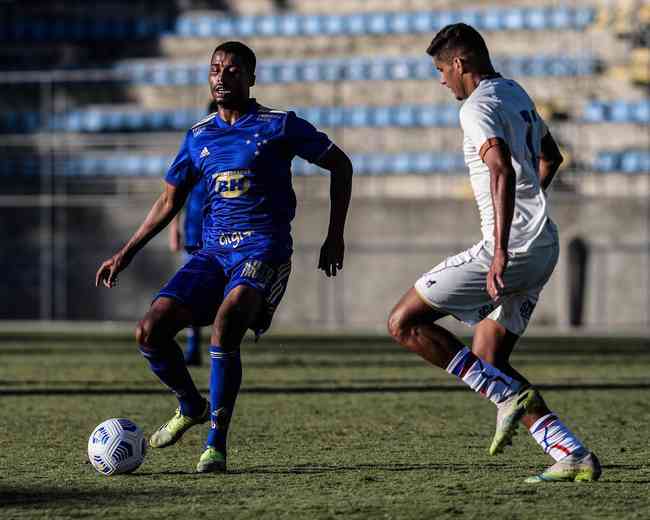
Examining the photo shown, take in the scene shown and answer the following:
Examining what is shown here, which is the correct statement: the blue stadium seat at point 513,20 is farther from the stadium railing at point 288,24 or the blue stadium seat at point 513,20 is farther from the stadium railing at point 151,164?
the stadium railing at point 151,164

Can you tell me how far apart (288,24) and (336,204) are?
66.7 feet

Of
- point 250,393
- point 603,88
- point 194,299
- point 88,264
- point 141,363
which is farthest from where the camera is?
point 603,88

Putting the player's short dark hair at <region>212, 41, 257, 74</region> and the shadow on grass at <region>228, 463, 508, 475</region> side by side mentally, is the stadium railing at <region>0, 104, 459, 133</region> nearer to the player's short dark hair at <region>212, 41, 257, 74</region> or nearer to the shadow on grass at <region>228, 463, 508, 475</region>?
the player's short dark hair at <region>212, 41, 257, 74</region>

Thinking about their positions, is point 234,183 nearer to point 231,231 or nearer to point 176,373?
point 231,231

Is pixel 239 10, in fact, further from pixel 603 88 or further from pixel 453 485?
pixel 453 485

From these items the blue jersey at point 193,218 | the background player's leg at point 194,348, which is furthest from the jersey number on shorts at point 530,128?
the background player's leg at point 194,348

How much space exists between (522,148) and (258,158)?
1.18 meters

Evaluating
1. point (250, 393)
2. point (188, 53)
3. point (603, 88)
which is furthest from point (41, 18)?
point (250, 393)

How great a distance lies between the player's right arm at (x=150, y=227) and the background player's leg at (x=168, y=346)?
28cm

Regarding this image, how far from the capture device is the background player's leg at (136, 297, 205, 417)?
6.00 meters

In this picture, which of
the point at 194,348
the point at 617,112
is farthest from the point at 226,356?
the point at 617,112

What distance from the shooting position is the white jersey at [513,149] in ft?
18.1

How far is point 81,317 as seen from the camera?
22.0 metres

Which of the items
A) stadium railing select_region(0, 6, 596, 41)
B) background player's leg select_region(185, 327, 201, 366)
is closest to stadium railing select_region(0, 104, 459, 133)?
stadium railing select_region(0, 6, 596, 41)
